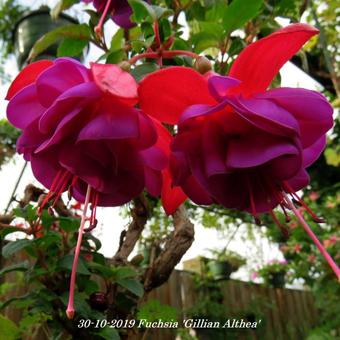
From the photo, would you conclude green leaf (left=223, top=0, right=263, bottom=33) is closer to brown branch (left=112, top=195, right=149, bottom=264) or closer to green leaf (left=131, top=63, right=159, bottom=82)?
green leaf (left=131, top=63, right=159, bottom=82)

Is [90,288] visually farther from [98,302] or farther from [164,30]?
[164,30]

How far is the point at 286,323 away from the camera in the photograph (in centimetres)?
309

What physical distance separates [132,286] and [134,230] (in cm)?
11

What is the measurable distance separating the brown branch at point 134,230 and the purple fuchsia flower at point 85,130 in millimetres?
378

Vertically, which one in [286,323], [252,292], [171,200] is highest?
[171,200]

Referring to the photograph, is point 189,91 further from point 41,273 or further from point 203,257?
point 203,257

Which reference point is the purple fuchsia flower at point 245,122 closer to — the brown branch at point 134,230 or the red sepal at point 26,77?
the red sepal at point 26,77

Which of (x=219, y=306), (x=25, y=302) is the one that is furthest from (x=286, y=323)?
(x=25, y=302)

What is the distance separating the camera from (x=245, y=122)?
0.99 feet

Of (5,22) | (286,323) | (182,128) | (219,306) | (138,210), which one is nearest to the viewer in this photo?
(182,128)

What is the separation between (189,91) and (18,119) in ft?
0.42

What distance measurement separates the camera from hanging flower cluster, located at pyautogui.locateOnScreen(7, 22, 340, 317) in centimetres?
28

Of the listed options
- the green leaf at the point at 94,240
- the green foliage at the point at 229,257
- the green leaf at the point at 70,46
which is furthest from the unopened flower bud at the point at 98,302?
the green foliage at the point at 229,257

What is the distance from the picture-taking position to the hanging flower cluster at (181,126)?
280mm
